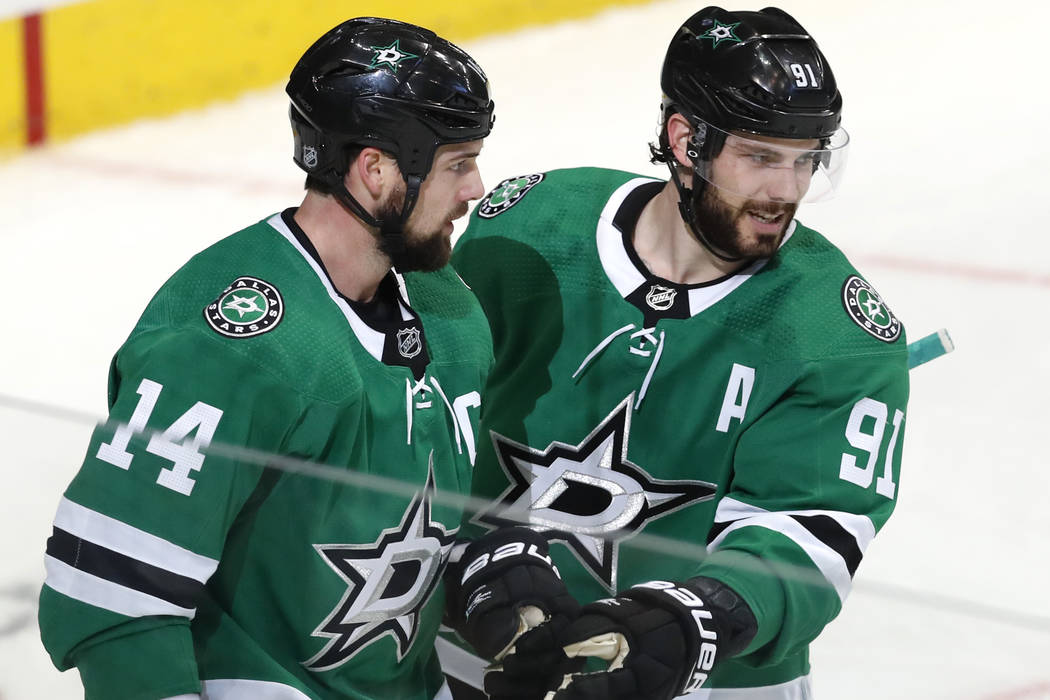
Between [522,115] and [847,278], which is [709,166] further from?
[522,115]

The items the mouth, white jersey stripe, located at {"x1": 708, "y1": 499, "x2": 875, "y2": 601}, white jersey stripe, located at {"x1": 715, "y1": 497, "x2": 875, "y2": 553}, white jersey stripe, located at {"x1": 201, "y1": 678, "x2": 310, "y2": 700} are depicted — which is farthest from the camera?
the mouth

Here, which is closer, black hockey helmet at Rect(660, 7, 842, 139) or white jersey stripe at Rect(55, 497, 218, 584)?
white jersey stripe at Rect(55, 497, 218, 584)

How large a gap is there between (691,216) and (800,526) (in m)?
0.39

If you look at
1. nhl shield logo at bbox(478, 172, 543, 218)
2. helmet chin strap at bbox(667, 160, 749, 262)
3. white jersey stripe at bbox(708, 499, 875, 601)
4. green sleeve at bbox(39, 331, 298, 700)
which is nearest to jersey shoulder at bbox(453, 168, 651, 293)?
nhl shield logo at bbox(478, 172, 543, 218)

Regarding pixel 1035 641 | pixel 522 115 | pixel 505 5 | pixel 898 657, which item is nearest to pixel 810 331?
pixel 898 657

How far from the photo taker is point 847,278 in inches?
79.6

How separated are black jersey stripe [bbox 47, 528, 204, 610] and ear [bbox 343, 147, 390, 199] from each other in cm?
42

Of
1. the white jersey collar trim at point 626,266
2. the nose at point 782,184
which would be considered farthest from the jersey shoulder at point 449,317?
the nose at point 782,184

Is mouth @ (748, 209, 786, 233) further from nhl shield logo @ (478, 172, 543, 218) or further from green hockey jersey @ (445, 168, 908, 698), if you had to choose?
nhl shield logo @ (478, 172, 543, 218)

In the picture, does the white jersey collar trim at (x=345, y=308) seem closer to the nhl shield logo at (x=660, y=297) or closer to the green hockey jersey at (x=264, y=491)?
the green hockey jersey at (x=264, y=491)

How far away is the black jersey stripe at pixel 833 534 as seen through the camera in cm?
182

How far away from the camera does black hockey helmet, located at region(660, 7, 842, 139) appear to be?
1917 mm

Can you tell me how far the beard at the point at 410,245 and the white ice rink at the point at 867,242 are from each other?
34 centimetres

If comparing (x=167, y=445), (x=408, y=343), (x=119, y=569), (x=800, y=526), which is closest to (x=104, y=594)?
(x=119, y=569)
